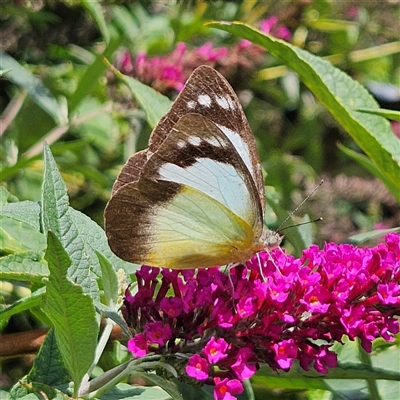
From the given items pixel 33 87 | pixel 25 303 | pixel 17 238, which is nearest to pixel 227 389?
pixel 25 303

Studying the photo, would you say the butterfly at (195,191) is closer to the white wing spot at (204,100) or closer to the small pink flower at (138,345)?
the white wing spot at (204,100)

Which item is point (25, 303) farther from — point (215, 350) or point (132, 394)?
point (215, 350)

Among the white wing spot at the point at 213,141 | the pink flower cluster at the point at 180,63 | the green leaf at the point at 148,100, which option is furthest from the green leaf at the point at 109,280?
the pink flower cluster at the point at 180,63

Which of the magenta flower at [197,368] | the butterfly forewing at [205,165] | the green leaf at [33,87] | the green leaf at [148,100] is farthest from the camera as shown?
the green leaf at [33,87]

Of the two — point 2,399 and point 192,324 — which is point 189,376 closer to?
point 192,324

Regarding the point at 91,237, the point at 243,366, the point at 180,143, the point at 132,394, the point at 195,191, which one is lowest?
the point at 132,394

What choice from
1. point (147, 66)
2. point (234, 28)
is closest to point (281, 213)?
point (234, 28)

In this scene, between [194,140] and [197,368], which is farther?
[194,140]
